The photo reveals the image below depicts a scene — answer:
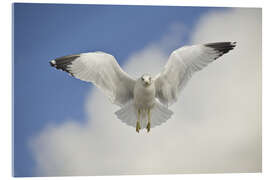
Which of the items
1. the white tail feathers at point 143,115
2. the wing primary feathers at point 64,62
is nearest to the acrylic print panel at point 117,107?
the white tail feathers at point 143,115

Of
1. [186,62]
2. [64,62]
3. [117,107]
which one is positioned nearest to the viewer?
[64,62]

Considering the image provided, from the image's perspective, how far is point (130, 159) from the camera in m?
3.38

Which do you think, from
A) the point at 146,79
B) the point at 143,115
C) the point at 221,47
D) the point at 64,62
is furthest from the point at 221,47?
the point at 64,62

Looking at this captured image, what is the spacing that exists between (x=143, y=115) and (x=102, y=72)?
1.65ft

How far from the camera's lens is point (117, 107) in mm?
3445

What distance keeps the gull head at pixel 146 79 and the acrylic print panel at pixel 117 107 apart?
0.14m

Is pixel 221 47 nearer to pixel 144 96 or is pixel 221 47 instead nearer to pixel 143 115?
pixel 144 96

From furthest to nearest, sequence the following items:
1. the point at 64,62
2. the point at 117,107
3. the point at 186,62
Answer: the point at 117,107
the point at 186,62
the point at 64,62

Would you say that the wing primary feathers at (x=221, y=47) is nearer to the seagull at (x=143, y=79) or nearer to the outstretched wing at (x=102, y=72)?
the seagull at (x=143, y=79)

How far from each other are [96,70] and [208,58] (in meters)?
0.87

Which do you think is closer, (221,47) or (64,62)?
(64,62)

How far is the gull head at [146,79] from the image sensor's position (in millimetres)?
3236

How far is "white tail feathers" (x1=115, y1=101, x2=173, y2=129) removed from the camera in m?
3.40
